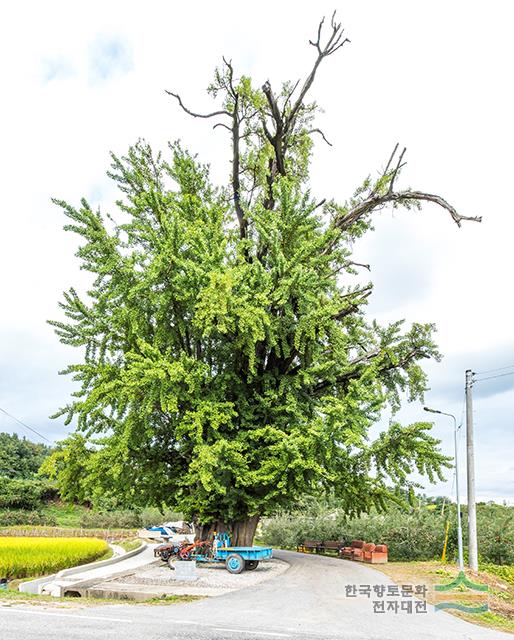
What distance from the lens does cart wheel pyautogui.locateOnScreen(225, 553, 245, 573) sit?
1659 centimetres

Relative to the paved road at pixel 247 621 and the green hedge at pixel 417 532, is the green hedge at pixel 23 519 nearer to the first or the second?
the green hedge at pixel 417 532

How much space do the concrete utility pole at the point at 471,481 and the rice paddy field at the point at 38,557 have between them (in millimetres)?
13523

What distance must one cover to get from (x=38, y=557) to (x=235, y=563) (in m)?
6.80

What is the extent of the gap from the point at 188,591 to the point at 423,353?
44.1ft

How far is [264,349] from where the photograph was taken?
22156 millimetres

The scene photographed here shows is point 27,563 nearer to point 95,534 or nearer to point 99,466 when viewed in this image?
point 99,466

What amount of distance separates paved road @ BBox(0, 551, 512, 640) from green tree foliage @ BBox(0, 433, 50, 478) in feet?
147

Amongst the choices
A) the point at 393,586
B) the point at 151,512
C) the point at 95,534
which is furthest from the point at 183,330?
the point at 151,512

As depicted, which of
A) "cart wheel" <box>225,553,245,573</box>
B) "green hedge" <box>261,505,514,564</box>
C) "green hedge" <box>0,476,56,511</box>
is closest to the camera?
"cart wheel" <box>225,553,245,573</box>

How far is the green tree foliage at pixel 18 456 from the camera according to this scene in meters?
54.4

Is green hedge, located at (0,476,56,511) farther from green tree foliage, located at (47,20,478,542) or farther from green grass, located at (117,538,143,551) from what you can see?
green tree foliage, located at (47,20,478,542)

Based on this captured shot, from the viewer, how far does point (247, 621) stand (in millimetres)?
9828

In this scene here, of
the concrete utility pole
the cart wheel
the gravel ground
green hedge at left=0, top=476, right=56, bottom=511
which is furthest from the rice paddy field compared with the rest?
green hedge at left=0, top=476, right=56, bottom=511

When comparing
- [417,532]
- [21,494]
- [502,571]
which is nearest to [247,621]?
[502,571]
